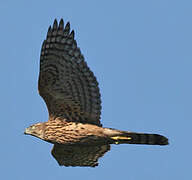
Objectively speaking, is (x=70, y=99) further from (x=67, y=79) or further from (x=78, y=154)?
(x=78, y=154)

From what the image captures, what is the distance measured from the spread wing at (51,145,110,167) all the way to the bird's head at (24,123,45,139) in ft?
2.64

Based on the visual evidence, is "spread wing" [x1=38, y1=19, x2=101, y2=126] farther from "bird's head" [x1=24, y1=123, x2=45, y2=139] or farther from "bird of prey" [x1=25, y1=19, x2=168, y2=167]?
"bird's head" [x1=24, y1=123, x2=45, y2=139]

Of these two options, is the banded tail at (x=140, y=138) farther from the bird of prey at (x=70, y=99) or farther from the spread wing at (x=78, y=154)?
the spread wing at (x=78, y=154)

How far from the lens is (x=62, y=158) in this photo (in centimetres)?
1531

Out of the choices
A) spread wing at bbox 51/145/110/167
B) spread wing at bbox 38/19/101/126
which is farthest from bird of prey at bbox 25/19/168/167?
spread wing at bbox 51/145/110/167

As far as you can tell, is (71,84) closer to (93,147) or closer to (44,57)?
(44,57)

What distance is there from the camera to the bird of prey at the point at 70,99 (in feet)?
44.5

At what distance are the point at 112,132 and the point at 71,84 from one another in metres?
1.51

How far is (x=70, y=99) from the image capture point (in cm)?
1383

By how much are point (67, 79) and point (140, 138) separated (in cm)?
224

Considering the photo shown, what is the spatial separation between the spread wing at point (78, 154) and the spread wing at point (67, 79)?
1.39 metres

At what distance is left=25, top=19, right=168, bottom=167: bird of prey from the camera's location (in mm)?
13562

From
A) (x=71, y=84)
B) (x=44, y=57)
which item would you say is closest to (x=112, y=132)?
(x=71, y=84)

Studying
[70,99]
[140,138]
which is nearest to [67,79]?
[70,99]
